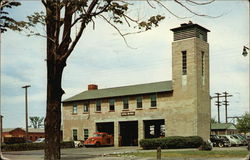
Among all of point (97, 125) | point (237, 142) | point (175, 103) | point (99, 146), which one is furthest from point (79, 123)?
point (237, 142)

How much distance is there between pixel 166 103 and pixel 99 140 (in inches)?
406

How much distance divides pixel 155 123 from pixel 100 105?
875 centimetres

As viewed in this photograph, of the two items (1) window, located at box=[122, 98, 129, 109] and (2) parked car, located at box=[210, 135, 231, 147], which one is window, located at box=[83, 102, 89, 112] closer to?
(1) window, located at box=[122, 98, 129, 109]

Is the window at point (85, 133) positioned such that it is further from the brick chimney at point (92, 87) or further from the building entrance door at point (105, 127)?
the brick chimney at point (92, 87)

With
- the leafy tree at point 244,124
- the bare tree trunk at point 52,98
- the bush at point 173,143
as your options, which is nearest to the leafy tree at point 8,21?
the bare tree trunk at point 52,98

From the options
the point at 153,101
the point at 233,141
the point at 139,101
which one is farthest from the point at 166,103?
the point at 233,141

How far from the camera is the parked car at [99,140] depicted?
151ft

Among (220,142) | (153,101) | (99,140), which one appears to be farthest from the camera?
(99,140)

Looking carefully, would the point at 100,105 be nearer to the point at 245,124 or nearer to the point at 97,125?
the point at 97,125

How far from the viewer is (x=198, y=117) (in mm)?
41000

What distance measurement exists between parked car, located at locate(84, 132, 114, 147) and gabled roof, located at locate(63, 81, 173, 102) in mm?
6170

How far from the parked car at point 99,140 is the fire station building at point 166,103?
1.38 m

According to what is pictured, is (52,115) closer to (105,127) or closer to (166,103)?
(166,103)

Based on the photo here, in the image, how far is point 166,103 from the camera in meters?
44.0
